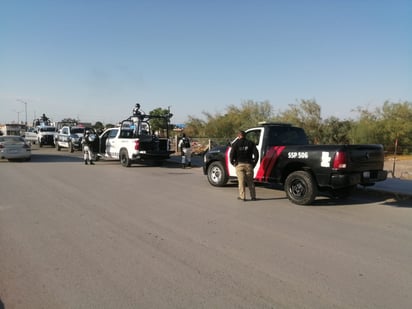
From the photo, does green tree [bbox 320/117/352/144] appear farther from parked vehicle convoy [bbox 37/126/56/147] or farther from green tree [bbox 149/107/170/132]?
parked vehicle convoy [bbox 37/126/56/147]

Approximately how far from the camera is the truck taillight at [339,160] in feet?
26.9

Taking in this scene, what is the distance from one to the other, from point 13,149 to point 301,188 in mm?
15615

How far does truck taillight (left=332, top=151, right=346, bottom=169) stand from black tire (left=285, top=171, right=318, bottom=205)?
669 millimetres

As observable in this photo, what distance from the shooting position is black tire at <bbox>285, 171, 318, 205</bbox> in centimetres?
858

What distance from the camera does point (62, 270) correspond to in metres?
4.63

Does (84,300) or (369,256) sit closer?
(84,300)

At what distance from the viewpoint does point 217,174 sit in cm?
1148

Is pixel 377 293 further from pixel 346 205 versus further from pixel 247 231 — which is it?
pixel 346 205

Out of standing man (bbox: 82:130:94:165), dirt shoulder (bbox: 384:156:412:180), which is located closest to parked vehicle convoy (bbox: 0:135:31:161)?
standing man (bbox: 82:130:94:165)

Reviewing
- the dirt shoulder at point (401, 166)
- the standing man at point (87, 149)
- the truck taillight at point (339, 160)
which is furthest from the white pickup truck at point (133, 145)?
the dirt shoulder at point (401, 166)

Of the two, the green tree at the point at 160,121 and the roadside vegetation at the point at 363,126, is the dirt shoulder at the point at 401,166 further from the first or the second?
the green tree at the point at 160,121

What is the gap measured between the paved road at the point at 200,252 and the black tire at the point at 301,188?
25 cm

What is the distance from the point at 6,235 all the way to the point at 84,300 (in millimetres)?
2962

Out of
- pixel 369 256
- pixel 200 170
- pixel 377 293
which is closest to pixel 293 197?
pixel 369 256
